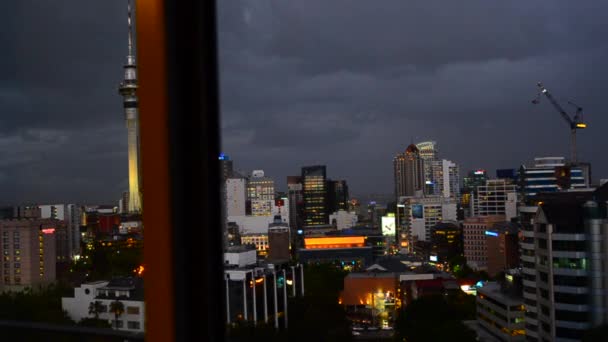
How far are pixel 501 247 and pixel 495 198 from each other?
8545 millimetres

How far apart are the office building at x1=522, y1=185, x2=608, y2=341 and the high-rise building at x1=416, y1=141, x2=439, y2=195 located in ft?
103

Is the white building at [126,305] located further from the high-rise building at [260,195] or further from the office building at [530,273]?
the high-rise building at [260,195]

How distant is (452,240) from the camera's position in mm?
20125

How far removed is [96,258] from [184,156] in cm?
421

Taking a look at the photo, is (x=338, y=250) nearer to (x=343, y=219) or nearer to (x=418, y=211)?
(x=418, y=211)

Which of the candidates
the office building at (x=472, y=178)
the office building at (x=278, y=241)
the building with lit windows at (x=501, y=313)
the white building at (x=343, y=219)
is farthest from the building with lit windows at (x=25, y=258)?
the office building at (x=472, y=178)

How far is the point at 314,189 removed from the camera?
29219mm

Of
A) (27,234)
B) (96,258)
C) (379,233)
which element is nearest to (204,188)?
(27,234)

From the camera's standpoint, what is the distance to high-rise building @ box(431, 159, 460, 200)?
34.2m

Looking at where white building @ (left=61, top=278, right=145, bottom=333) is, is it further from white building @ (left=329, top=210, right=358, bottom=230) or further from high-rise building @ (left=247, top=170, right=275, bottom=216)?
white building @ (left=329, top=210, right=358, bottom=230)

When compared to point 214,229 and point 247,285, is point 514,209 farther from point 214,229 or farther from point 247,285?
point 214,229

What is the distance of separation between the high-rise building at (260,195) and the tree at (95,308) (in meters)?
16.8

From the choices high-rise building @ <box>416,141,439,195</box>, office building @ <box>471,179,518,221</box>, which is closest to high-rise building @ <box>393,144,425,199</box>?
high-rise building @ <box>416,141,439,195</box>

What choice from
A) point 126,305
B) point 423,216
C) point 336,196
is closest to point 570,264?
point 126,305
